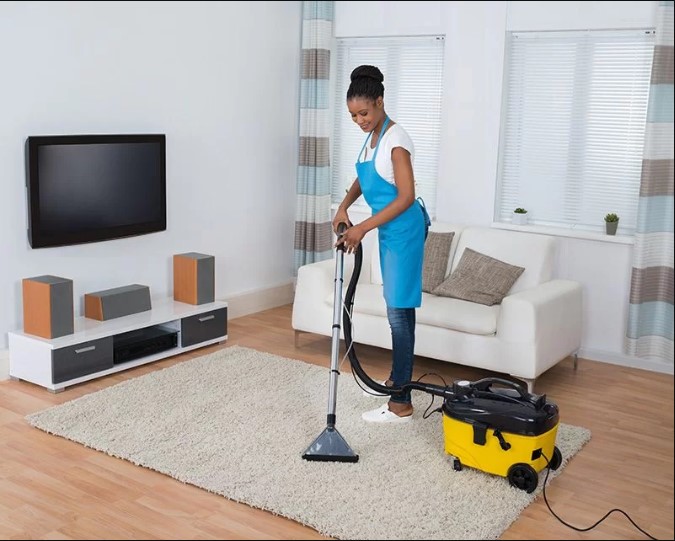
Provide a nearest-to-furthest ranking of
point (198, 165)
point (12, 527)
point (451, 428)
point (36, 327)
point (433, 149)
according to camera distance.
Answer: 1. point (12, 527)
2. point (451, 428)
3. point (36, 327)
4. point (198, 165)
5. point (433, 149)

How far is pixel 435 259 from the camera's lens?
15.6ft

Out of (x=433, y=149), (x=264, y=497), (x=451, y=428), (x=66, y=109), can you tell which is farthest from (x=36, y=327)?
(x=433, y=149)

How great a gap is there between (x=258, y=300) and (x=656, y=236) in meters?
2.60

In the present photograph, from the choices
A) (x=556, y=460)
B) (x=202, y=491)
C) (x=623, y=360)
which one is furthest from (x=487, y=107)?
(x=202, y=491)

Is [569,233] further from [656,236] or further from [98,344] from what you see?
[98,344]

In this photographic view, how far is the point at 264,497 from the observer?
2945mm

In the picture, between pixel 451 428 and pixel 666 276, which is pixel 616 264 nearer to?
pixel 666 276

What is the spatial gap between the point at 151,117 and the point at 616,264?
278 centimetres

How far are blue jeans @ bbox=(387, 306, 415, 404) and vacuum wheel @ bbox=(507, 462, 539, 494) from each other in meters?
0.70

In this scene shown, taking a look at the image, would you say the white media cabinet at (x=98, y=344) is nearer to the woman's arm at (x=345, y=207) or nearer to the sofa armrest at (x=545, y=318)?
the woman's arm at (x=345, y=207)

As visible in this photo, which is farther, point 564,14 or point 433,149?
point 433,149

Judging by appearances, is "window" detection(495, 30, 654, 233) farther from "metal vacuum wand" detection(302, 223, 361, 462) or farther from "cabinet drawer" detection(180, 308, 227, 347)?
"metal vacuum wand" detection(302, 223, 361, 462)

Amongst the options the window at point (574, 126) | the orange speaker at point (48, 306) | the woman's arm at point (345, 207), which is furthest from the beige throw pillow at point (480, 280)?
the orange speaker at point (48, 306)

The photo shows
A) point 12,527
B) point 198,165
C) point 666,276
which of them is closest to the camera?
point 12,527
